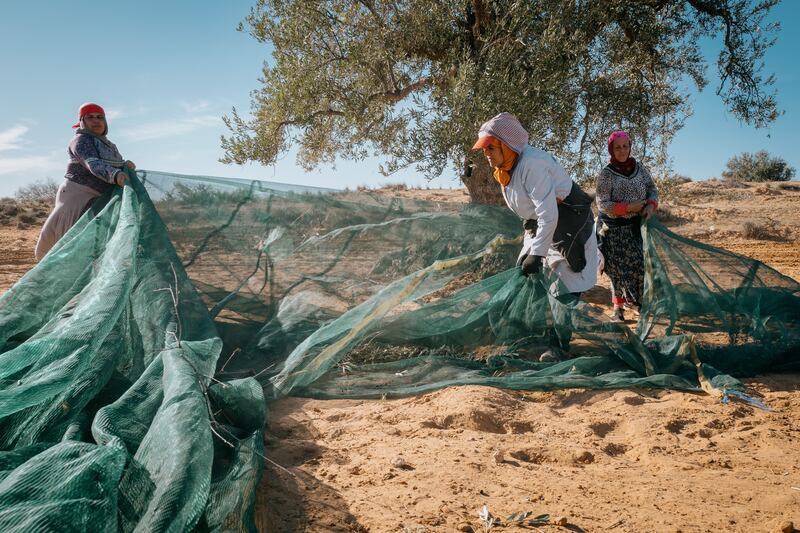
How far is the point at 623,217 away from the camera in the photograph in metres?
5.90

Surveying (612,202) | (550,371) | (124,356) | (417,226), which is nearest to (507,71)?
(612,202)

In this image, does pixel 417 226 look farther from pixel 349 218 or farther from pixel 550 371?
pixel 550 371

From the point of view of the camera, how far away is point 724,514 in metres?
2.57

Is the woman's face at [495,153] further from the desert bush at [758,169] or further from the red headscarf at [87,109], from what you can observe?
the desert bush at [758,169]

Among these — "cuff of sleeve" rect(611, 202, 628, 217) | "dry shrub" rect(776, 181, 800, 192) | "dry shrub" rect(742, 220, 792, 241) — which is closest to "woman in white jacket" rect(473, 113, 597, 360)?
"cuff of sleeve" rect(611, 202, 628, 217)

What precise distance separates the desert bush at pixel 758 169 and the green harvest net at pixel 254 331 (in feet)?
78.0

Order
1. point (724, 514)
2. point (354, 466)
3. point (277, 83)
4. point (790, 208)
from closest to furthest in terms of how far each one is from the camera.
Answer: point (724, 514) → point (354, 466) → point (277, 83) → point (790, 208)

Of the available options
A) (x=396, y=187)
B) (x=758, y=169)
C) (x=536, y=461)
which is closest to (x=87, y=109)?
(x=536, y=461)

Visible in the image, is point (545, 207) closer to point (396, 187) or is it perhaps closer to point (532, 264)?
point (532, 264)

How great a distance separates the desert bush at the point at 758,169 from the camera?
25531mm

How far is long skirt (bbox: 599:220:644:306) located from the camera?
5.90 m

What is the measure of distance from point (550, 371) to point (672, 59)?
5940 millimetres

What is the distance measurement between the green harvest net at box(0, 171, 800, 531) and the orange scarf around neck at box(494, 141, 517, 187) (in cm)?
65

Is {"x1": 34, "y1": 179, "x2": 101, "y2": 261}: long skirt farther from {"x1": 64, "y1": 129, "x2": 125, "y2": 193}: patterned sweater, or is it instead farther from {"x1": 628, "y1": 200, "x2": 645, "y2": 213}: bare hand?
{"x1": 628, "y1": 200, "x2": 645, "y2": 213}: bare hand
